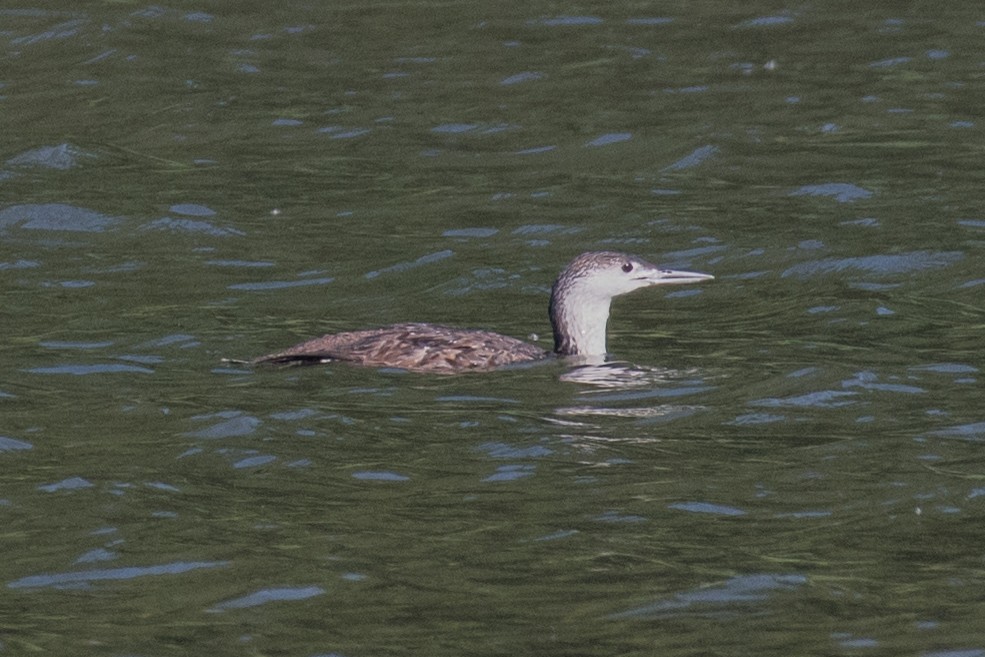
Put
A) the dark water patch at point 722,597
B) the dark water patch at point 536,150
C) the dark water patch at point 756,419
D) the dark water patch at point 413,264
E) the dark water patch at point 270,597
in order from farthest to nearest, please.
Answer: the dark water patch at point 536,150
the dark water patch at point 413,264
the dark water patch at point 756,419
the dark water patch at point 270,597
the dark water patch at point 722,597

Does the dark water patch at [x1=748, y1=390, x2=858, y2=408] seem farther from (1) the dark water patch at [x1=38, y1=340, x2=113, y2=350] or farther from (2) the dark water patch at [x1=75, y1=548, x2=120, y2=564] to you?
(1) the dark water patch at [x1=38, y1=340, x2=113, y2=350]

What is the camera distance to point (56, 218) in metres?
14.7

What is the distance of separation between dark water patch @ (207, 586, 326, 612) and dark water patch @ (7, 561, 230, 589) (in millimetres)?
378

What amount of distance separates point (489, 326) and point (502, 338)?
1184mm

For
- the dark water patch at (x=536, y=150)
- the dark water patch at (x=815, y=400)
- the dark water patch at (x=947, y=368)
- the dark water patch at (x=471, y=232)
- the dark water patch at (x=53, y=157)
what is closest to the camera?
the dark water patch at (x=815, y=400)

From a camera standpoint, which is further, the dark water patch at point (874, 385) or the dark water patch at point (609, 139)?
the dark water patch at point (609, 139)

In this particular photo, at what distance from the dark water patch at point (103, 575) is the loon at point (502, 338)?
134 inches

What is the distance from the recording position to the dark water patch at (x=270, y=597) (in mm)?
7199

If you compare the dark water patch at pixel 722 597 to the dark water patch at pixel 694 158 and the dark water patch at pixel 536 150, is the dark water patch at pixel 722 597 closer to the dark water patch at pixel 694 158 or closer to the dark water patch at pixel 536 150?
the dark water patch at pixel 694 158

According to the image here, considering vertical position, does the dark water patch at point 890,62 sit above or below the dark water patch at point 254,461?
above

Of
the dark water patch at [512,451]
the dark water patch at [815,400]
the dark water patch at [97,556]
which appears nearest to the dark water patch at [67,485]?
the dark water patch at [97,556]

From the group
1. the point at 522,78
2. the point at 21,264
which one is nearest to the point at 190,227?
the point at 21,264

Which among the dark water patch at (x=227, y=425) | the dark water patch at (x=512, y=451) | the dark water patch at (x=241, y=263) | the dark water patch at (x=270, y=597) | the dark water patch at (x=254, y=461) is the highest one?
the dark water patch at (x=270, y=597)

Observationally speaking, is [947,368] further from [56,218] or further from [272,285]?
[56,218]
